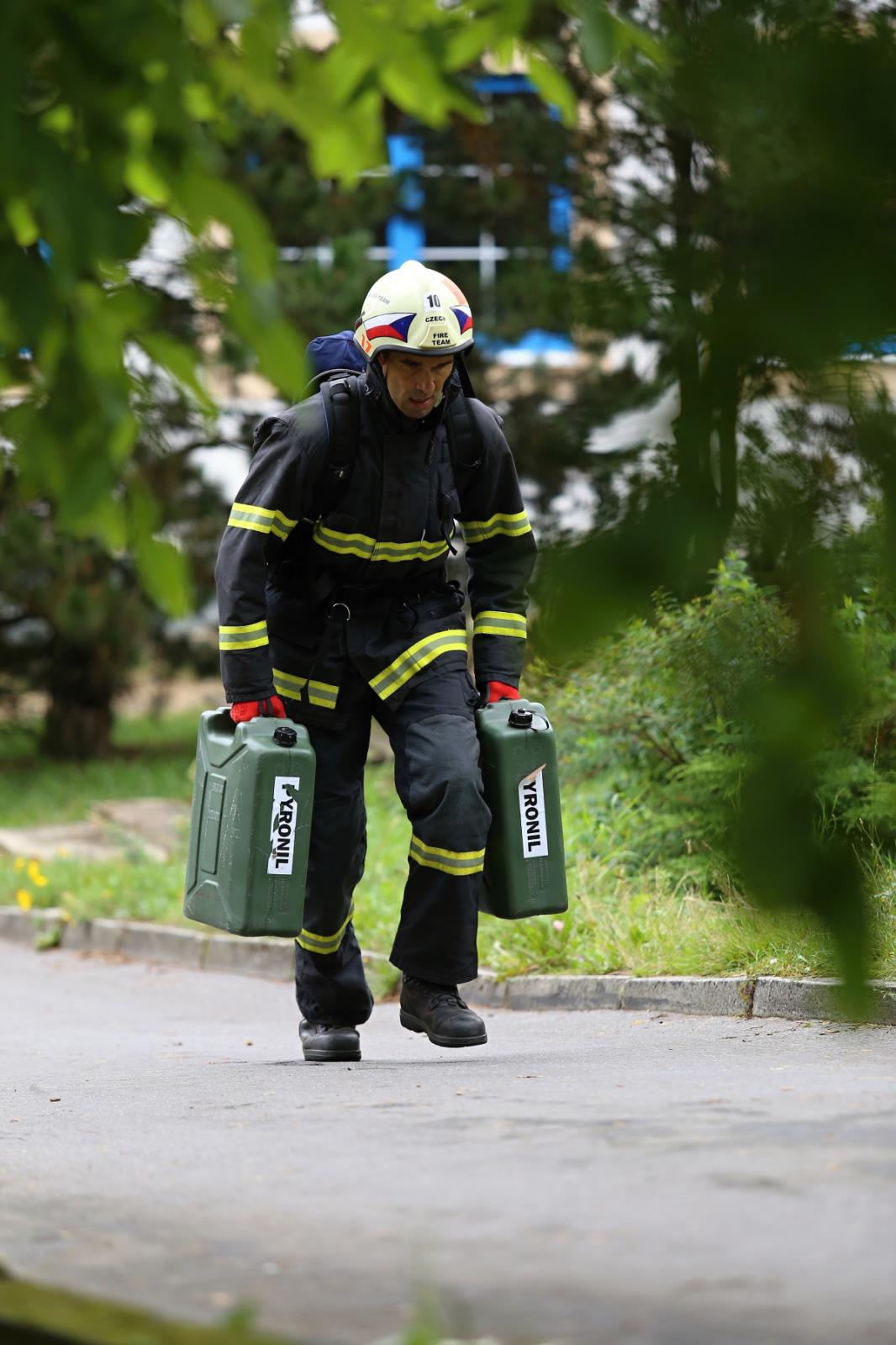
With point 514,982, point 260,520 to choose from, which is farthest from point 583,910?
point 260,520

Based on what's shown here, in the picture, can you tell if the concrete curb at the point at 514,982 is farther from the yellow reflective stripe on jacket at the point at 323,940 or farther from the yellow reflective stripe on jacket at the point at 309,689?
the yellow reflective stripe on jacket at the point at 309,689

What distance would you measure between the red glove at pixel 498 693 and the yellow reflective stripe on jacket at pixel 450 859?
1.54 ft

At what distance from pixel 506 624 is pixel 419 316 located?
9.38ft

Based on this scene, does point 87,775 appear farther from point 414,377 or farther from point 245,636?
point 414,377

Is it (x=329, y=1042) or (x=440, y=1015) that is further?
(x=329, y=1042)

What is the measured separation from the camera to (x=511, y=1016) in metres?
7.22

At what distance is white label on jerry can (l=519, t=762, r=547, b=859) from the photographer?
5.81m

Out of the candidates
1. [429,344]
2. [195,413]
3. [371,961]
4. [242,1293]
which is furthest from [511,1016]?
[195,413]

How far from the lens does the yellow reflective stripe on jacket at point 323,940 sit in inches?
232

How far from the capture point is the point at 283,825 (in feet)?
18.2

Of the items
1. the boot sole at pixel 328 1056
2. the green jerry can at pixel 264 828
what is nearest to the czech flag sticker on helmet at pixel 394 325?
the green jerry can at pixel 264 828

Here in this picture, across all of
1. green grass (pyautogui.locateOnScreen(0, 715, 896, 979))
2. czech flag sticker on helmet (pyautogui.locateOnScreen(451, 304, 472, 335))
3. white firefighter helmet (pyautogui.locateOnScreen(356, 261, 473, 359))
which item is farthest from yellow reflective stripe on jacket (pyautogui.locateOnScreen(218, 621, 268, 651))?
green grass (pyautogui.locateOnScreen(0, 715, 896, 979))

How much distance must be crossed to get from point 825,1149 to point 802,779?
5.32ft

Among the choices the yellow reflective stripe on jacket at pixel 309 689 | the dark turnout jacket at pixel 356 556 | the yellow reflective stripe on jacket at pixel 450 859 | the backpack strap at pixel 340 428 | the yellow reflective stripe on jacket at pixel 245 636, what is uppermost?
the backpack strap at pixel 340 428
